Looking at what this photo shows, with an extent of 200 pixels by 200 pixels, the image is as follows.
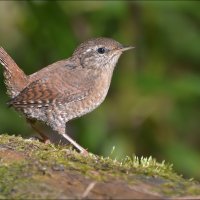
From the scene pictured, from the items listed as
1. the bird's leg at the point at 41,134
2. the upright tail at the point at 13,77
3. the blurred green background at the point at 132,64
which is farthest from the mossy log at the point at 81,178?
the blurred green background at the point at 132,64

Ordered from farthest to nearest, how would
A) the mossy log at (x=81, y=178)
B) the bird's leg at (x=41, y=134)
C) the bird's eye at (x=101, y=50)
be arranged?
the bird's eye at (x=101, y=50) < the bird's leg at (x=41, y=134) < the mossy log at (x=81, y=178)

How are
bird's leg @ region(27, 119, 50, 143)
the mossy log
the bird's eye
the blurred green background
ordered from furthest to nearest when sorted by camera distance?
1. the blurred green background
2. the bird's eye
3. bird's leg @ region(27, 119, 50, 143)
4. the mossy log

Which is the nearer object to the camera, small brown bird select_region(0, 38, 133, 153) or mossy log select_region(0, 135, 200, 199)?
mossy log select_region(0, 135, 200, 199)

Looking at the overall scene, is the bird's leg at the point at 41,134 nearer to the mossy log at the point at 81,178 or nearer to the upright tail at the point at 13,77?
the upright tail at the point at 13,77

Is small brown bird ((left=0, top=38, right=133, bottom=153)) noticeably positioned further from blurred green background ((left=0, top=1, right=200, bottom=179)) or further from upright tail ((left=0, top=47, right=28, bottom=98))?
blurred green background ((left=0, top=1, right=200, bottom=179))

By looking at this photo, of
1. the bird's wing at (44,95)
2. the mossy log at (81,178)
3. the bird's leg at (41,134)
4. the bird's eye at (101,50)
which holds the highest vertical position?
the bird's eye at (101,50)

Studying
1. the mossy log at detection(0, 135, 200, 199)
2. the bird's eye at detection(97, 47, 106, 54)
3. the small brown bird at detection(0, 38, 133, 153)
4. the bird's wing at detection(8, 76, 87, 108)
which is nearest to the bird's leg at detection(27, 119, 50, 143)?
the small brown bird at detection(0, 38, 133, 153)

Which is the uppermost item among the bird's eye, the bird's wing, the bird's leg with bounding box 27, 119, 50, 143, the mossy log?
the bird's eye
